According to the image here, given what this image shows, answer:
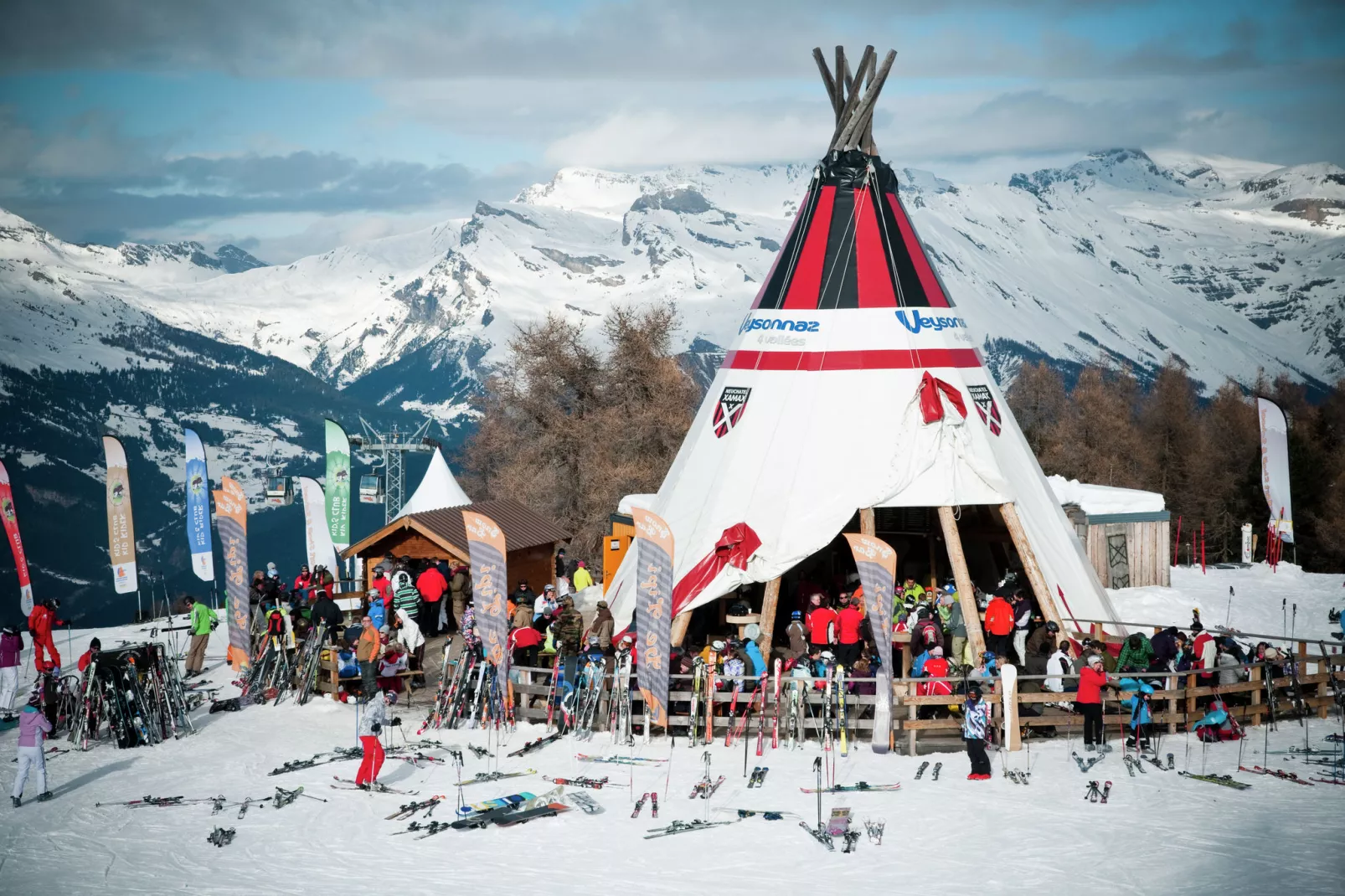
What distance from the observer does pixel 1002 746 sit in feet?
52.0

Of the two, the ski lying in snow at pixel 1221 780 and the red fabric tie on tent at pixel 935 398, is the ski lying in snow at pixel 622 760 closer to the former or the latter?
the ski lying in snow at pixel 1221 780

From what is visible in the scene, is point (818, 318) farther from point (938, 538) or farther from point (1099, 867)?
point (1099, 867)

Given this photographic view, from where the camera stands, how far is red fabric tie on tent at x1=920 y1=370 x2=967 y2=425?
752 inches

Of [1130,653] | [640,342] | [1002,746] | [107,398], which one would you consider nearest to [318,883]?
[1002,746]

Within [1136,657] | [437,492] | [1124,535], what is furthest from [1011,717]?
[437,492]

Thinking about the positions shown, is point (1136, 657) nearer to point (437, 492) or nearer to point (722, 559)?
point (722, 559)

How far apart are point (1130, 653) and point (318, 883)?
33.8 feet

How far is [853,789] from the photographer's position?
1447cm

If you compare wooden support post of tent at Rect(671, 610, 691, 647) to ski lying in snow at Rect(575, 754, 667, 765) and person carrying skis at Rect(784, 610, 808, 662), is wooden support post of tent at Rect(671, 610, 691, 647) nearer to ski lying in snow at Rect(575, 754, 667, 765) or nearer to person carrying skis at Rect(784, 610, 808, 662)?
person carrying skis at Rect(784, 610, 808, 662)

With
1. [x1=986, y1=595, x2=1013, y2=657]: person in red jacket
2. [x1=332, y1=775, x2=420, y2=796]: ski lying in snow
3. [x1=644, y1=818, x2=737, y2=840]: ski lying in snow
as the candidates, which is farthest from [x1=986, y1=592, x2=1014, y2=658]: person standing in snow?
[x1=332, y1=775, x2=420, y2=796]: ski lying in snow

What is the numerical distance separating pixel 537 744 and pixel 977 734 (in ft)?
17.3

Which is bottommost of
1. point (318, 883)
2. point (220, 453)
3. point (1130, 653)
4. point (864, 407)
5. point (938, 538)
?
point (318, 883)

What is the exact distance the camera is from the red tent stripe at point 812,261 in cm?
2045

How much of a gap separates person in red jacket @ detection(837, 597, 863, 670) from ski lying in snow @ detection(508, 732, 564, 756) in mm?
3727
